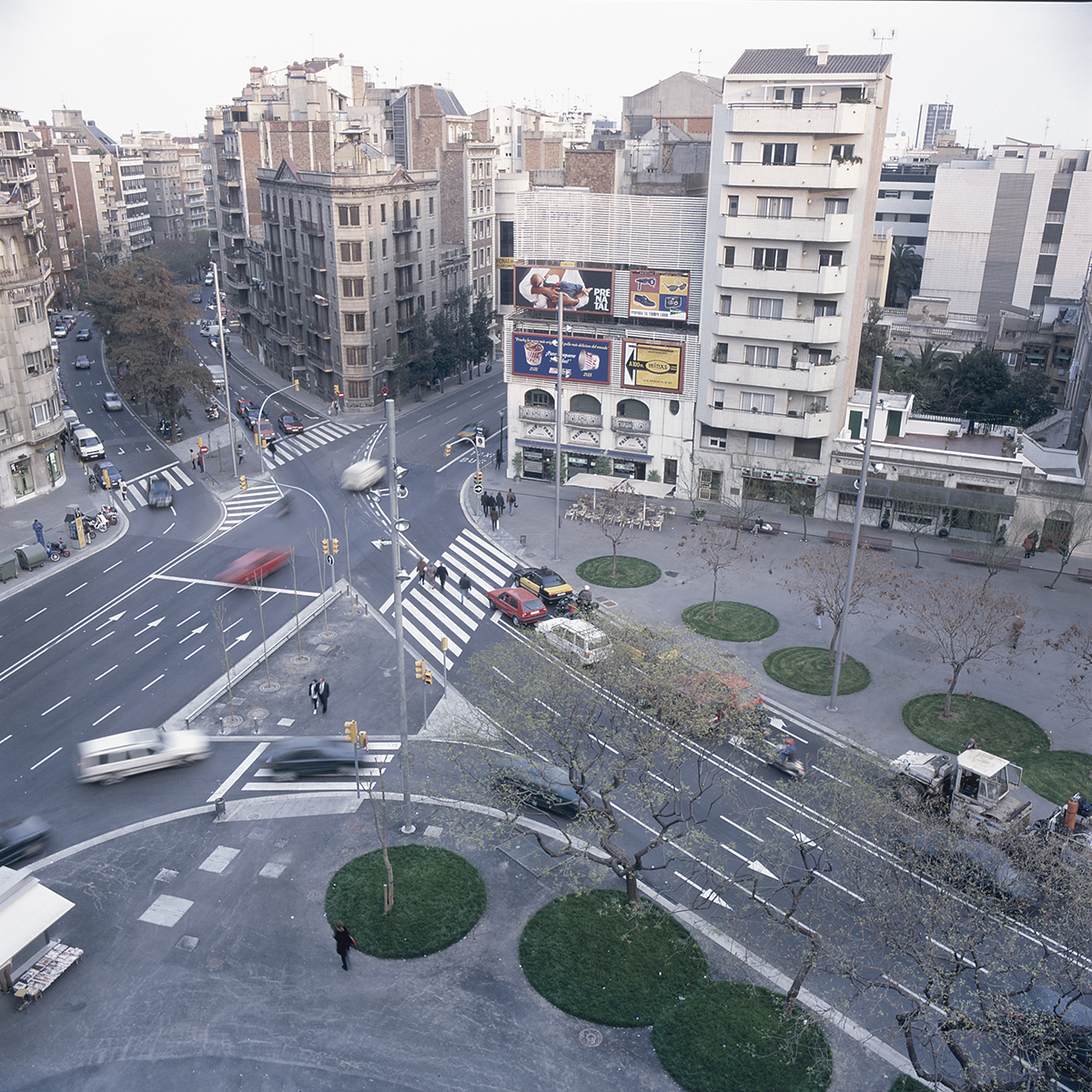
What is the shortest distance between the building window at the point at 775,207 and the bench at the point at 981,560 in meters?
20.4

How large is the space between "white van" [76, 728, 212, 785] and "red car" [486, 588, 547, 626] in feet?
49.3

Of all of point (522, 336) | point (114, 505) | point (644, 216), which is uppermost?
point (644, 216)

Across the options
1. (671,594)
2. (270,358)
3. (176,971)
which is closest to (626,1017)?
(176,971)

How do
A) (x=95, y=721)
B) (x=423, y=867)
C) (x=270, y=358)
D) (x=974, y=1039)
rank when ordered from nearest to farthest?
(x=974, y=1039), (x=423, y=867), (x=95, y=721), (x=270, y=358)

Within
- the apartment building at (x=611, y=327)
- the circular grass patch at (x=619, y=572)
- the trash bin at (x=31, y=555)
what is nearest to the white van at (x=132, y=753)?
the trash bin at (x=31, y=555)

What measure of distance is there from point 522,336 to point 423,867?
131ft

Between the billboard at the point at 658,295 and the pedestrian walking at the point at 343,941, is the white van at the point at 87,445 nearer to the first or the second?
the billboard at the point at 658,295

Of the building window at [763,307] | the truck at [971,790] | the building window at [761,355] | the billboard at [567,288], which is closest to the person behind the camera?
the truck at [971,790]

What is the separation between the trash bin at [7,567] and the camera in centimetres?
4672

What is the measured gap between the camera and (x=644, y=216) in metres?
56.8

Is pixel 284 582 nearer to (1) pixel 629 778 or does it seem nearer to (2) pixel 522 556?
(2) pixel 522 556

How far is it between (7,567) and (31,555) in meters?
1.40

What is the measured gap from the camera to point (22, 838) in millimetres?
27797

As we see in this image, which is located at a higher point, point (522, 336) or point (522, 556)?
point (522, 336)
